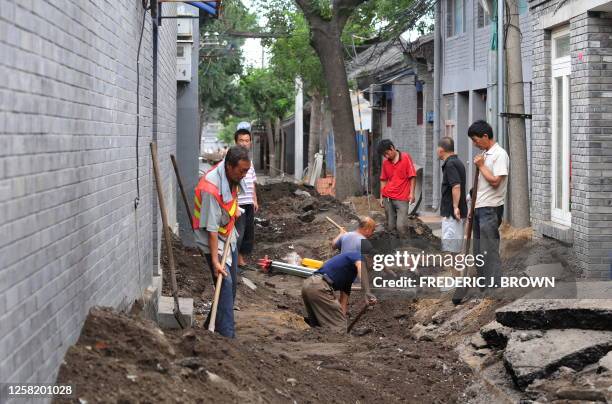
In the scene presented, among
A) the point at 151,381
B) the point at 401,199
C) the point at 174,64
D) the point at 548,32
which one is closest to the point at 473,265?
the point at 548,32

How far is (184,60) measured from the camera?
19000 mm

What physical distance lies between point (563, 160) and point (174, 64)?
7310 millimetres

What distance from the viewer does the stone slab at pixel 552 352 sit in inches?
271

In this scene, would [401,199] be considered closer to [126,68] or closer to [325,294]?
[325,294]

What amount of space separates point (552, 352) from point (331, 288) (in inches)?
148

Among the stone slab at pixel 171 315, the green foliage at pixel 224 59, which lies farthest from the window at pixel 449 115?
the stone slab at pixel 171 315

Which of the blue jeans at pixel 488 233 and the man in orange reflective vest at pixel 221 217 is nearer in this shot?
the man in orange reflective vest at pixel 221 217

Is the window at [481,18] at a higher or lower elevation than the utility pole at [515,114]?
higher

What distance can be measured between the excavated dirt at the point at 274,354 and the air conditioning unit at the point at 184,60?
4875 mm

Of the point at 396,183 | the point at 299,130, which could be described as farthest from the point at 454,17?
the point at 299,130

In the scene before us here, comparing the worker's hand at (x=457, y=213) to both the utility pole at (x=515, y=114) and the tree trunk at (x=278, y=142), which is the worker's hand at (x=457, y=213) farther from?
the tree trunk at (x=278, y=142)

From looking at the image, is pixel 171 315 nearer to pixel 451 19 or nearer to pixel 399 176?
pixel 399 176

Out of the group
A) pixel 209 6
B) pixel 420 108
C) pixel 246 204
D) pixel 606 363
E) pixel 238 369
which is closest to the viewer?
pixel 238 369

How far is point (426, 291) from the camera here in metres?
11.2
